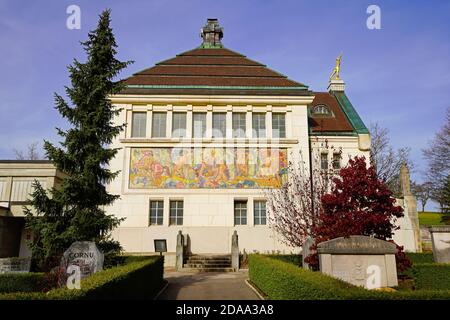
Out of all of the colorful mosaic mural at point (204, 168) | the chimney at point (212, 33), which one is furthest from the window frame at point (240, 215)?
the chimney at point (212, 33)

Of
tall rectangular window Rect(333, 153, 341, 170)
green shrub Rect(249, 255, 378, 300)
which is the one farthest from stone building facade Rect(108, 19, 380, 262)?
green shrub Rect(249, 255, 378, 300)

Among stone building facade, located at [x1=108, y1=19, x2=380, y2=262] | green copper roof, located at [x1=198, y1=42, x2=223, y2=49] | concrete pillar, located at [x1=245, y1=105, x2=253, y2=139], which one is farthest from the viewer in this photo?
green copper roof, located at [x1=198, y1=42, x2=223, y2=49]

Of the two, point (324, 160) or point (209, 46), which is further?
point (209, 46)

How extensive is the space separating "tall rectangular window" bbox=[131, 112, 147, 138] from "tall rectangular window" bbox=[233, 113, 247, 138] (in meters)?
6.72

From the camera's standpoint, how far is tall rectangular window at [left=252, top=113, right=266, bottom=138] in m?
26.5

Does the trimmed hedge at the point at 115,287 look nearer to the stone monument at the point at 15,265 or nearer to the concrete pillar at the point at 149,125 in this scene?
the stone monument at the point at 15,265

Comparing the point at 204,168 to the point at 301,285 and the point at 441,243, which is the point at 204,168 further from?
the point at 301,285

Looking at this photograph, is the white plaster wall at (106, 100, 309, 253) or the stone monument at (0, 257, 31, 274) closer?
the stone monument at (0, 257, 31, 274)

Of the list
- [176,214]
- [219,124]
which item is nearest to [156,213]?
[176,214]

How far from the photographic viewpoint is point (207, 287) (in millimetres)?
14594

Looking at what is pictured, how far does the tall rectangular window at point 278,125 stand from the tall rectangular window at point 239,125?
2.25m

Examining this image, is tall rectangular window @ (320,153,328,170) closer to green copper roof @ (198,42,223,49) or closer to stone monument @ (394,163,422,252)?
stone monument @ (394,163,422,252)

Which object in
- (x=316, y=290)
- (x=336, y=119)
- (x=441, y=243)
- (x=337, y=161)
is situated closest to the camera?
(x=316, y=290)

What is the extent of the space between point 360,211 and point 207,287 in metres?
6.87
